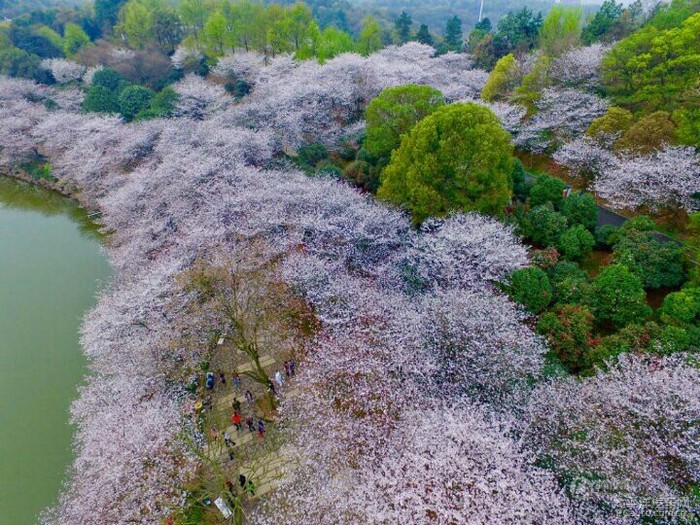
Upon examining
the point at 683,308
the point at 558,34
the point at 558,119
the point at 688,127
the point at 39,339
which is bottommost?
the point at 39,339

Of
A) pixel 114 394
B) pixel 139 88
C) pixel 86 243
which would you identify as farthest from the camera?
pixel 139 88

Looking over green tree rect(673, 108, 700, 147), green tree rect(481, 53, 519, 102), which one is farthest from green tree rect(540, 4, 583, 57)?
green tree rect(673, 108, 700, 147)

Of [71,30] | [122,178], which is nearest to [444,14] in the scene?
[71,30]

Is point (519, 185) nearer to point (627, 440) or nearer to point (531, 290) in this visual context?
point (531, 290)

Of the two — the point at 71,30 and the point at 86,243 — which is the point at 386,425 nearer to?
the point at 86,243

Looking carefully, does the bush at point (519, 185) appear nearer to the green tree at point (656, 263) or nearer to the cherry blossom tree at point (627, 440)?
the green tree at point (656, 263)

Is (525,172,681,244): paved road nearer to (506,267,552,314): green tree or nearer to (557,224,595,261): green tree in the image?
(557,224,595,261): green tree

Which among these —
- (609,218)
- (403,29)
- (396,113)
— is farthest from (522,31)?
(609,218)

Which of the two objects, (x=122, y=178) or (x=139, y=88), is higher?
(x=139, y=88)
